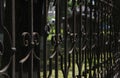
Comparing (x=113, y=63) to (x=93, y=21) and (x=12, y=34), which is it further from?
(x=12, y=34)

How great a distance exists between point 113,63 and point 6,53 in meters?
4.25

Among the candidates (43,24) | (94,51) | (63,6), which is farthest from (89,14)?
(43,24)

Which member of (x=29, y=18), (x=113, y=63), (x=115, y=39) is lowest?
(x=113, y=63)

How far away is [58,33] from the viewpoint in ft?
9.44

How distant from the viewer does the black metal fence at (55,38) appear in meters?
2.20

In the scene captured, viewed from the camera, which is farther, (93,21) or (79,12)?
(93,21)

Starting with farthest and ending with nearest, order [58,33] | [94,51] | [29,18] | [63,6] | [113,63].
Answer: [113,63] < [94,51] < [63,6] < [58,33] < [29,18]

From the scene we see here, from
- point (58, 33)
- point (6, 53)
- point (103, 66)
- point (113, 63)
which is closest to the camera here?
point (6, 53)

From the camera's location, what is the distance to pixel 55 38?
284cm

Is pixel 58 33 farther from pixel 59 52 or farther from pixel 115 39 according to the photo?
pixel 115 39

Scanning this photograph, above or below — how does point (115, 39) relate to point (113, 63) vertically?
above

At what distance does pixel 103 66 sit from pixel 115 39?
1223 mm

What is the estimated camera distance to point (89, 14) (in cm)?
413

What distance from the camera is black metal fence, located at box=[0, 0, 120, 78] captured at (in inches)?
86.7
